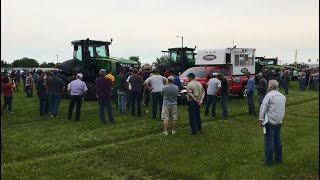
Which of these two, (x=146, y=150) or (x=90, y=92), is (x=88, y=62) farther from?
(x=146, y=150)

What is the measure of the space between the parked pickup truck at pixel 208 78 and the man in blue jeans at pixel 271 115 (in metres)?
8.71

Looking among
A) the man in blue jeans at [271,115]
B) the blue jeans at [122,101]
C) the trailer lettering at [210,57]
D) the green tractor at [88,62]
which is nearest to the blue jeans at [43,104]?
the blue jeans at [122,101]

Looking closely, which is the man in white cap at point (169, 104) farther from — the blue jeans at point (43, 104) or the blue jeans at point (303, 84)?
the blue jeans at point (303, 84)

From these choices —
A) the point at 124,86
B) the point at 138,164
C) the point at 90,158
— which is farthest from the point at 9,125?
the point at 138,164

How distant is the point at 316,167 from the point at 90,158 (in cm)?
464

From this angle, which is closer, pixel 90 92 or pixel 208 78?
pixel 208 78

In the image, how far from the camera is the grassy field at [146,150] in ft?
23.6

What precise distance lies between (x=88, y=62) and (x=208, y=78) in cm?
628

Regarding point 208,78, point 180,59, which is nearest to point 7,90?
point 208,78

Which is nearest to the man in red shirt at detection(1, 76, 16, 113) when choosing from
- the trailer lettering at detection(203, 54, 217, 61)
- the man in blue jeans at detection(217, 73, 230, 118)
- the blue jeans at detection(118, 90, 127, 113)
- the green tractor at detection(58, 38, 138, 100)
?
the blue jeans at detection(118, 90, 127, 113)

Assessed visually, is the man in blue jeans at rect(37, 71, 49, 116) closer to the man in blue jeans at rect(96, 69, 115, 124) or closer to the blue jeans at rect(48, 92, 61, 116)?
the blue jeans at rect(48, 92, 61, 116)

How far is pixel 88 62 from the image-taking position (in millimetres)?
19422

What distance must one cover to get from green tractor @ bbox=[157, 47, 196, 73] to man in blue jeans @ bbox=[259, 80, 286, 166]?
17.7 meters

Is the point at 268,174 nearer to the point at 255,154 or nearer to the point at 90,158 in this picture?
the point at 255,154
